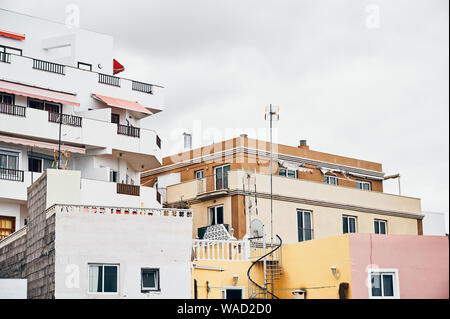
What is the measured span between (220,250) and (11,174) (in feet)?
39.0

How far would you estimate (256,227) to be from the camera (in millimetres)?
40062

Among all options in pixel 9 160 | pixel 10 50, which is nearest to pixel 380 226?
pixel 9 160

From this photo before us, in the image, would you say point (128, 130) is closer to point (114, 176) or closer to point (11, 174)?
point (114, 176)

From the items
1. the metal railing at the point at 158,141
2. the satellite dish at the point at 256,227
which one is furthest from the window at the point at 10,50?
the satellite dish at the point at 256,227

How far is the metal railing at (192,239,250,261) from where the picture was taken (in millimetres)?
29094

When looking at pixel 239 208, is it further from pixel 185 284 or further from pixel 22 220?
pixel 185 284

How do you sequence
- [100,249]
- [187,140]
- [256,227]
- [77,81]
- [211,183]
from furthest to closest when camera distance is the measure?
1. [187,140]
2. [211,183]
3. [77,81]
4. [256,227]
5. [100,249]

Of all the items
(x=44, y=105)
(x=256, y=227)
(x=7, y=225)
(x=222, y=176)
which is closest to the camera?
(x=7, y=225)

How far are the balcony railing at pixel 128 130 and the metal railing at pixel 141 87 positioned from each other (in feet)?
8.35

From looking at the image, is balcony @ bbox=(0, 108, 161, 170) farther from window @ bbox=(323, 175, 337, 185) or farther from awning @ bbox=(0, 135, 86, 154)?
window @ bbox=(323, 175, 337, 185)

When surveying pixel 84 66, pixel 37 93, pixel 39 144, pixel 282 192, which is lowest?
pixel 282 192

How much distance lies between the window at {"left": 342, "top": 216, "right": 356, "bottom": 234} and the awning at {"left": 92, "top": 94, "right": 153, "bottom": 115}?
1233 centimetres
